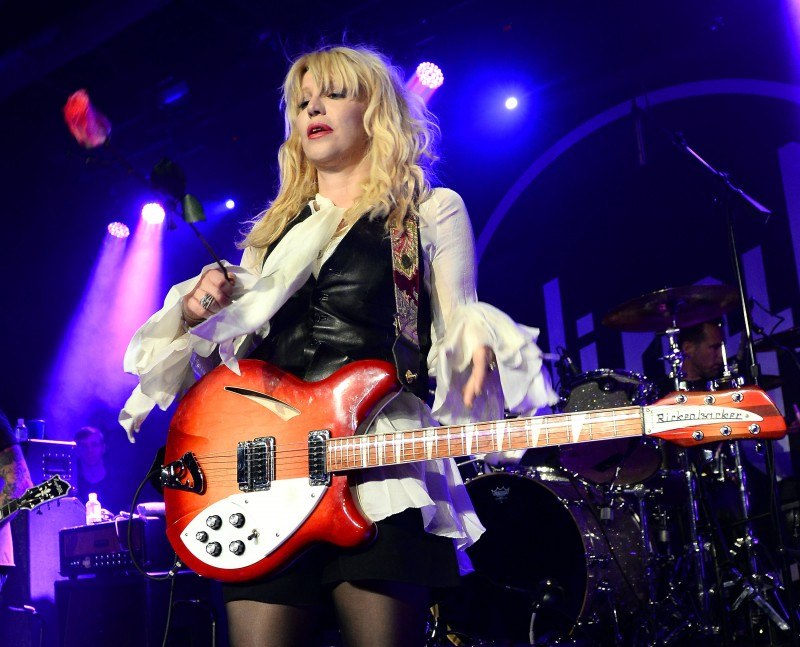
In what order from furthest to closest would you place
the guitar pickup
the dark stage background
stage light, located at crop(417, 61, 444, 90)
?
stage light, located at crop(417, 61, 444, 90), the dark stage background, the guitar pickup

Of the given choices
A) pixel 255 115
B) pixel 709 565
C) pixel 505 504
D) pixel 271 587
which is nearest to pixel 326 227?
pixel 271 587

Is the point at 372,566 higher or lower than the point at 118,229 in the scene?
lower

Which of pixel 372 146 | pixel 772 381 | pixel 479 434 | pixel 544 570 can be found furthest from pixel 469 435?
pixel 772 381

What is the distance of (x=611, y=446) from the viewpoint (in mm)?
5508

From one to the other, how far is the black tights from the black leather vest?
51 centimetres

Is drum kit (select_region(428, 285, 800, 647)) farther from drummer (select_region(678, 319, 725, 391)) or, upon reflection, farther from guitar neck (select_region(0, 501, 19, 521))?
guitar neck (select_region(0, 501, 19, 521))

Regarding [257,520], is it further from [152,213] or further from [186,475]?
[152,213]

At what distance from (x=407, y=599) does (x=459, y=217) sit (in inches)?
39.2

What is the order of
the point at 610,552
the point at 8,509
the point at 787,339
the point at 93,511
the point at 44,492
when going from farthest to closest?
the point at 93,511
the point at 787,339
the point at 610,552
the point at 8,509
the point at 44,492

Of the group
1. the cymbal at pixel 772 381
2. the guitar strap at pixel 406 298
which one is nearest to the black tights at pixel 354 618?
the guitar strap at pixel 406 298

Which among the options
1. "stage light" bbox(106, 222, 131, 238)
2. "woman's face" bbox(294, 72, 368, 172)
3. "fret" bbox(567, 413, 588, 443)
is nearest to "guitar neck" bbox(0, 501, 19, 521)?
"woman's face" bbox(294, 72, 368, 172)

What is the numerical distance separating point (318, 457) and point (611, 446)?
3.87m

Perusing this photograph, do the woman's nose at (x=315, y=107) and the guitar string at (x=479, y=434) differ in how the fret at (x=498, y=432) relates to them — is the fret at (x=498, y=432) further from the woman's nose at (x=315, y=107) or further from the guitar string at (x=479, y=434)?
the woman's nose at (x=315, y=107)

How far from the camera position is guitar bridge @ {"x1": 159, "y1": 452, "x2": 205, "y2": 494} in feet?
7.02
